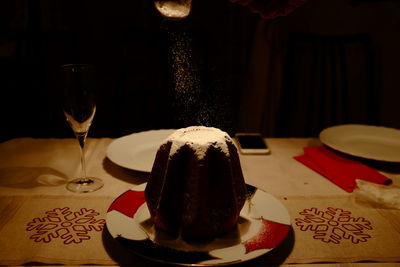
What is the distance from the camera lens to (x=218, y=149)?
715 mm

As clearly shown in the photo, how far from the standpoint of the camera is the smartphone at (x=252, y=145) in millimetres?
1247

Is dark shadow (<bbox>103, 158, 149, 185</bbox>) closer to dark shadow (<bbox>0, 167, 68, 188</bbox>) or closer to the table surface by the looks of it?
the table surface

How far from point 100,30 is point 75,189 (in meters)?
2.63

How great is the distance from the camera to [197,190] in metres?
0.69

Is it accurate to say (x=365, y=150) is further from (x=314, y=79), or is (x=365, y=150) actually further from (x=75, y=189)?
(x=314, y=79)

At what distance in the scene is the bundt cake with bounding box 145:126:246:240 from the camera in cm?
69

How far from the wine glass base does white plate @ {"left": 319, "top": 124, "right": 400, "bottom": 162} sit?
0.74m

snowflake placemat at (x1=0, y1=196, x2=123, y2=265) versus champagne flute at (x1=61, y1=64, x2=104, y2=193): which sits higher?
champagne flute at (x1=61, y1=64, x2=104, y2=193)

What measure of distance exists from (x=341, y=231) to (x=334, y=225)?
0.03 metres

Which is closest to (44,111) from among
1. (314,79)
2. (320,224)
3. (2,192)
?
(314,79)

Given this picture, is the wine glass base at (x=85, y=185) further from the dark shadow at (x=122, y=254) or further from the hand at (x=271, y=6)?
the hand at (x=271, y=6)

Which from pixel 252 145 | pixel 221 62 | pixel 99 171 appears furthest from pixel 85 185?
A: pixel 221 62

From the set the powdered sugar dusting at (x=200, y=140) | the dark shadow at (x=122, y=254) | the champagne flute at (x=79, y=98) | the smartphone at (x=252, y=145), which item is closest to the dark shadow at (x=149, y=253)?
the dark shadow at (x=122, y=254)

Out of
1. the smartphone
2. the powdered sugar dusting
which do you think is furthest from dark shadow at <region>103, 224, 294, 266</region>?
the smartphone
